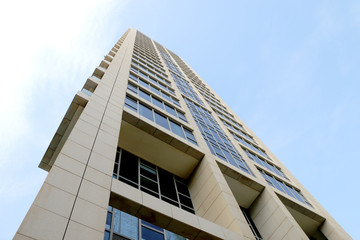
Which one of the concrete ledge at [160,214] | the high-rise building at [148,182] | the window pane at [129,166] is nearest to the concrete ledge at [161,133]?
the high-rise building at [148,182]

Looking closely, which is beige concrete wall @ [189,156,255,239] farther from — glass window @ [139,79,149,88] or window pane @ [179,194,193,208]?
glass window @ [139,79,149,88]

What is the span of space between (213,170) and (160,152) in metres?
3.05

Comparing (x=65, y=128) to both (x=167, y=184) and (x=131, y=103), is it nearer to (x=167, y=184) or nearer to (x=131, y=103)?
(x=131, y=103)

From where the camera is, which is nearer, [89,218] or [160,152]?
[89,218]

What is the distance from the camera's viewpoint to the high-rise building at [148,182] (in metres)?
8.15

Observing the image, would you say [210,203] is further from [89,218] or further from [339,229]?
[339,229]

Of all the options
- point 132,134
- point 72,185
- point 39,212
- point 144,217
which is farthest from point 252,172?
point 39,212

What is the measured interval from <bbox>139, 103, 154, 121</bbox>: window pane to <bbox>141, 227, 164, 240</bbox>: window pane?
24.5 feet

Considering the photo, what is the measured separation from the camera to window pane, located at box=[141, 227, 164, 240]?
36.9ft

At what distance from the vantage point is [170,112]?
21.5 metres

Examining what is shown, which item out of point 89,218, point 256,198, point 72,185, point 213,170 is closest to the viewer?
point 89,218

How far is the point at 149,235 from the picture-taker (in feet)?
37.6

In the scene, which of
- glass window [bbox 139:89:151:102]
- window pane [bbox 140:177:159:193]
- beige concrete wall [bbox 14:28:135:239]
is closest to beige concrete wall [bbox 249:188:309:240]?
window pane [bbox 140:177:159:193]

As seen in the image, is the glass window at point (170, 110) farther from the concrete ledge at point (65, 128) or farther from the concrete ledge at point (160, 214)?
the concrete ledge at point (160, 214)
